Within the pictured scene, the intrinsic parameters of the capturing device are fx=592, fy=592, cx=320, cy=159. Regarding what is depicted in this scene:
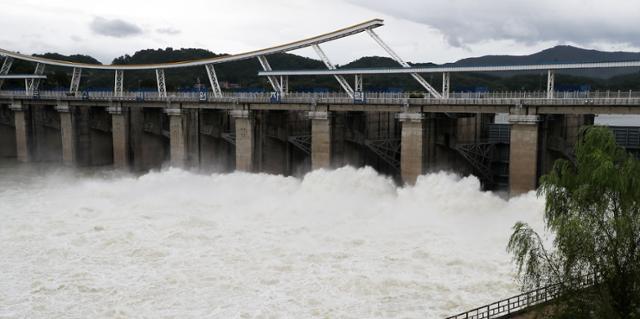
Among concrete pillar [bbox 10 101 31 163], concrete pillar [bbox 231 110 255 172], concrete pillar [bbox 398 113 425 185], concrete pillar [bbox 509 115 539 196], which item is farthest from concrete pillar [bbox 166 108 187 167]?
concrete pillar [bbox 509 115 539 196]

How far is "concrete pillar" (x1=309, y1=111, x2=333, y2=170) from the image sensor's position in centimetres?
4441

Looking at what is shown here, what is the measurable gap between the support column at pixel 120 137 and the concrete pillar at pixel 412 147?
2947 cm

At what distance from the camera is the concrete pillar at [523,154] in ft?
116

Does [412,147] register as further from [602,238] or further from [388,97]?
[602,238]

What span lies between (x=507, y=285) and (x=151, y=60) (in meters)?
177

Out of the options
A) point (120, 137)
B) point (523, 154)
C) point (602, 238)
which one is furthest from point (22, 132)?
point (602, 238)

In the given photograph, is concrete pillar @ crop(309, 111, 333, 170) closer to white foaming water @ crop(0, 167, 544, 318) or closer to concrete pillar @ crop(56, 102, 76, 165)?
white foaming water @ crop(0, 167, 544, 318)

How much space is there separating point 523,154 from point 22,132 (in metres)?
53.4

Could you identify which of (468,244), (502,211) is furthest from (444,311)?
(502,211)

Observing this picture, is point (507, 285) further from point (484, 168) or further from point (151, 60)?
point (151, 60)

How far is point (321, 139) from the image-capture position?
1758 inches

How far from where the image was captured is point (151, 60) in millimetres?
186625

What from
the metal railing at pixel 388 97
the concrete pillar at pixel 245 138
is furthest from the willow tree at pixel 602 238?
the concrete pillar at pixel 245 138

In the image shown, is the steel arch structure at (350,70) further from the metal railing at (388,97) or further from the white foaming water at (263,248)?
the white foaming water at (263,248)
